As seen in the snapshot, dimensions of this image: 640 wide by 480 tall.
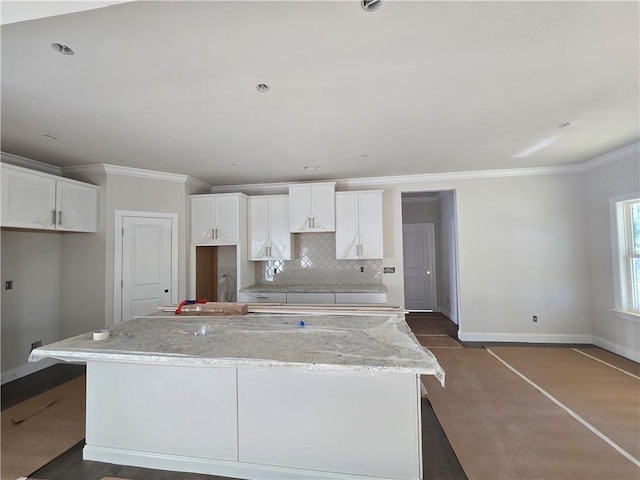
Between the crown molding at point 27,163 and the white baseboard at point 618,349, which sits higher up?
the crown molding at point 27,163

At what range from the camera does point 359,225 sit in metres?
4.21

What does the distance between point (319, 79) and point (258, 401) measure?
2068 mm

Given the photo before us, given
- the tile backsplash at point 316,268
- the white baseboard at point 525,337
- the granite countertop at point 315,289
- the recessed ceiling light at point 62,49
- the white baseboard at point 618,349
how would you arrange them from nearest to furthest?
the recessed ceiling light at point 62,49, the white baseboard at point 618,349, the granite countertop at point 315,289, the white baseboard at point 525,337, the tile backsplash at point 316,268

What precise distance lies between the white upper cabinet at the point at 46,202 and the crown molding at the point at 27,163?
0.62 meters

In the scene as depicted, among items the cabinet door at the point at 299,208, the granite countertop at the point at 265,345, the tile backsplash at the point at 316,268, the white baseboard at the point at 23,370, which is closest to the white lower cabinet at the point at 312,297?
the tile backsplash at the point at 316,268

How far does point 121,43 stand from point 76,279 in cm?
333

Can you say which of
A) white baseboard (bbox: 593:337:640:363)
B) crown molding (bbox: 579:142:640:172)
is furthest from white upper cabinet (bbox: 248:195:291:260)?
white baseboard (bbox: 593:337:640:363)

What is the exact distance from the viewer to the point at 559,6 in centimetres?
134

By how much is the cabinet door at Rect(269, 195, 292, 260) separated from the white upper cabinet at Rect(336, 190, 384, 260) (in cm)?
79

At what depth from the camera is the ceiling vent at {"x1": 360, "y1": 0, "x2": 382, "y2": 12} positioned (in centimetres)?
129

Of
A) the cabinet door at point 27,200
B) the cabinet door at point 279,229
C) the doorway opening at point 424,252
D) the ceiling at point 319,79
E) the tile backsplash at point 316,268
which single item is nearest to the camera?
the ceiling at point 319,79

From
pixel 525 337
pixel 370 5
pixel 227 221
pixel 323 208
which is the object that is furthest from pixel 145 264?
pixel 525 337

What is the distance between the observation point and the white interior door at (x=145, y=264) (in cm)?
370

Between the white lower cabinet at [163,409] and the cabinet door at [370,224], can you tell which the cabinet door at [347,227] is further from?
the white lower cabinet at [163,409]
